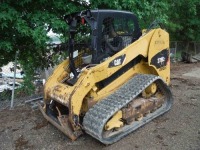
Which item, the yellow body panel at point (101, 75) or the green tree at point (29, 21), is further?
the green tree at point (29, 21)

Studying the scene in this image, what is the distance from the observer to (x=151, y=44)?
5488 mm

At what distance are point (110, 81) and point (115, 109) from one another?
0.94 m

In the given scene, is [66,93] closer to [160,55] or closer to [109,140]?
[109,140]

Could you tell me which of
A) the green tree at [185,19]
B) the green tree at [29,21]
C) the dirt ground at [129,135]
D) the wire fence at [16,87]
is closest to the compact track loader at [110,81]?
the dirt ground at [129,135]

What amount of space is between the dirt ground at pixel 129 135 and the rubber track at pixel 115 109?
112 mm

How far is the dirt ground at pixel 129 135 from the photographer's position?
4.49 metres

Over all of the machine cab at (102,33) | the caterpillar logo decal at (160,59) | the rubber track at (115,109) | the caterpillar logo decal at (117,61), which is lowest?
the rubber track at (115,109)

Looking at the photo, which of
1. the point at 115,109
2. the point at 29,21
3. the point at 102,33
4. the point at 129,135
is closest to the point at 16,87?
the point at 29,21

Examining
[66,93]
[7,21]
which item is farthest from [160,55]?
[7,21]

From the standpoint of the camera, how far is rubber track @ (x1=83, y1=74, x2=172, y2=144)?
14.0 feet

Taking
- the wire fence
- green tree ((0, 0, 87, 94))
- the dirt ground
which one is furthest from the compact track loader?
the wire fence

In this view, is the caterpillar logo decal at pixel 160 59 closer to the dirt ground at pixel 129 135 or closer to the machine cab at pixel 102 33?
the machine cab at pixel 102 33

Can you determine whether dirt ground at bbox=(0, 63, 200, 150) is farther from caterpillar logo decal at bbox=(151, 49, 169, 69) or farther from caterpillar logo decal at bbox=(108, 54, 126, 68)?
caterpillar logo decal at bbox=(108, 54, 126, 68)

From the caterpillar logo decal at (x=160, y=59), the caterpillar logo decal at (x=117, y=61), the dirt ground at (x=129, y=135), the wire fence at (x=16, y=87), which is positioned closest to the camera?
the dirt ground at (x=129, y=135)
